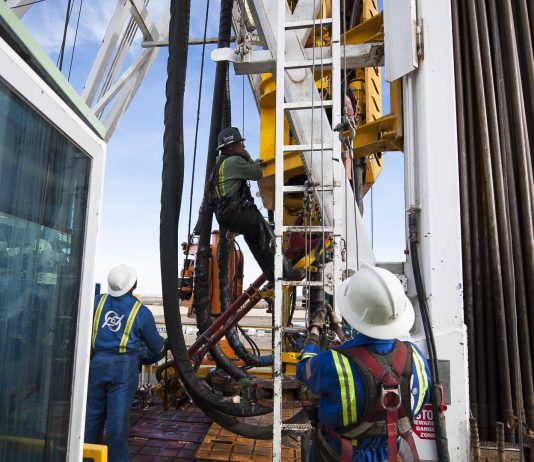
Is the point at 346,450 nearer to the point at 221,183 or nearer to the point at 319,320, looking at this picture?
the point at 319,320

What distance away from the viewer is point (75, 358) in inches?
51.6

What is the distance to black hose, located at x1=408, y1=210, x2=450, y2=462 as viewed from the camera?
7.96ft

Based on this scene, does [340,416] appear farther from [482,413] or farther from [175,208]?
[175,208]

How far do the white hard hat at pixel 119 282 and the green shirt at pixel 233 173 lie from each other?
3.57 ft

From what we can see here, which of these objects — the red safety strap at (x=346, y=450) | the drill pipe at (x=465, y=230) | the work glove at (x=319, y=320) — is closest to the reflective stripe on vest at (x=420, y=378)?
the red safety strap at (x=346, y=450)

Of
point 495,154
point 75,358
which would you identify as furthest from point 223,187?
point 75,358

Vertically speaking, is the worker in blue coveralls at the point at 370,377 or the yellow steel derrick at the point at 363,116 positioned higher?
the yellow steel derrick at the point at 363,116

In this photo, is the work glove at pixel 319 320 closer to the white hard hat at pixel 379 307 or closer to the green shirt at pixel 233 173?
the white hard hat at pixel 379 307

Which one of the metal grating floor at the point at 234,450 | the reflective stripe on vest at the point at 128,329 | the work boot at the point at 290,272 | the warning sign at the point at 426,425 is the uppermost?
the work boot at the point at 290,272

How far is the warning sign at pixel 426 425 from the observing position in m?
2.64

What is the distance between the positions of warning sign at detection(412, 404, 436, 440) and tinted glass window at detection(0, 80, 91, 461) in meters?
2.15

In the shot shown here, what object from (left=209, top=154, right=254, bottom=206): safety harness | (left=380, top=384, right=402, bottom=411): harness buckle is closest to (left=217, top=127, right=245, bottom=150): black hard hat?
(left=209, top=154, right=254, bottom=206): safety harness

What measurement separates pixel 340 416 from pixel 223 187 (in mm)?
2411

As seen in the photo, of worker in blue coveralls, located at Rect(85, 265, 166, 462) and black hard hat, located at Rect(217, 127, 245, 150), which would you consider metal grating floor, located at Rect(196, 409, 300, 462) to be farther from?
black hard hat, located at Rect(217, 127, 245, 150)
